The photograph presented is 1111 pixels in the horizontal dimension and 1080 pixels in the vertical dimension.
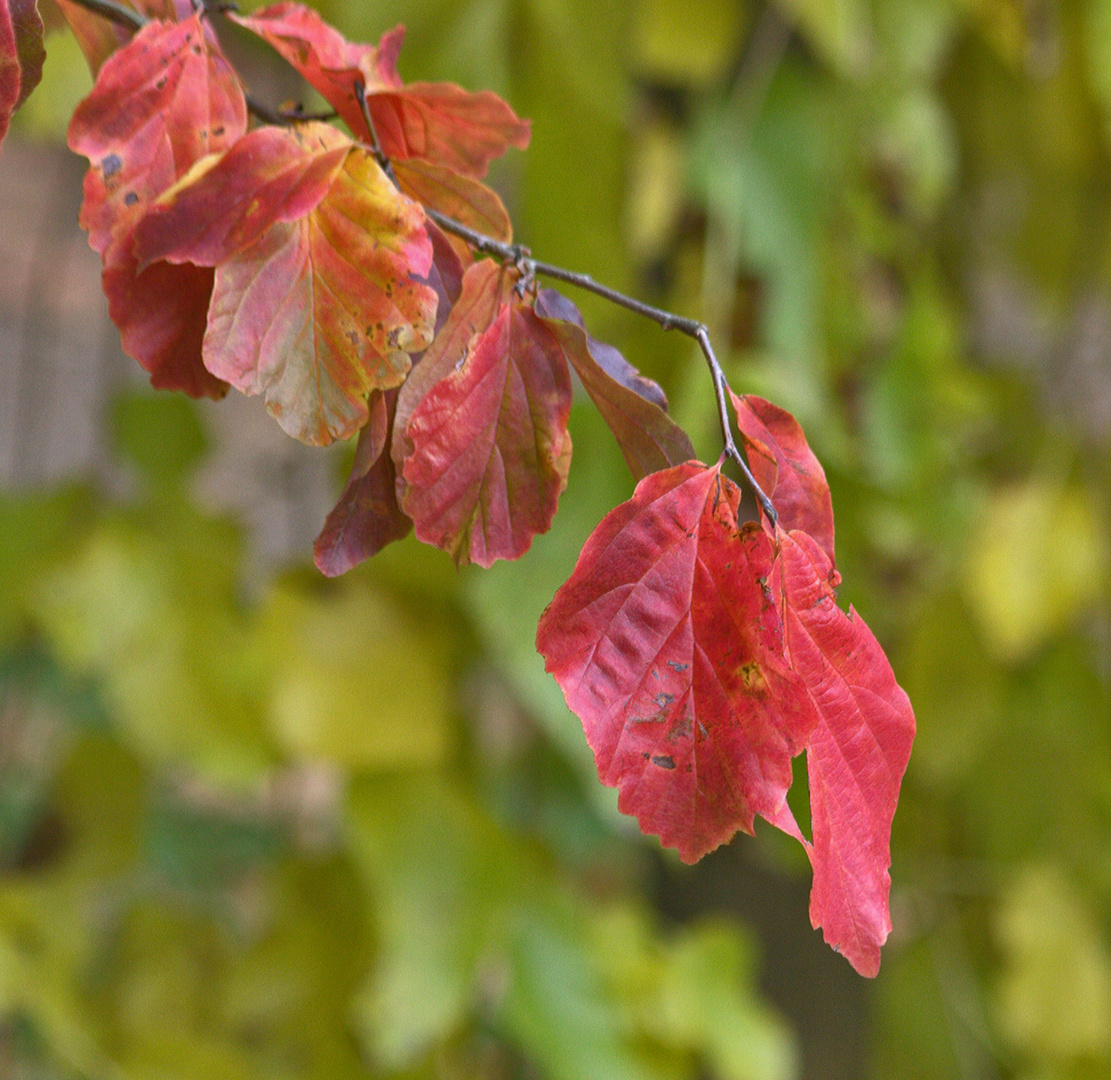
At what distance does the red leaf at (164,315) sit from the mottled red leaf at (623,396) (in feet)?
0.16

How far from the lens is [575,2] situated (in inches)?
19.6

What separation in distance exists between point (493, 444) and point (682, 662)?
0.04 metres

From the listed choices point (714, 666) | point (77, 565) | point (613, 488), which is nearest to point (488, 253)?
point (714, 666)

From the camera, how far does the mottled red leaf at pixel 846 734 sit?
0.46 feet

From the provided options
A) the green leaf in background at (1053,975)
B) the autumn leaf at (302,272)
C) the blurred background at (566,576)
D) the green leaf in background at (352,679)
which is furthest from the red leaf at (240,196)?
the green leaf in background at (1053,975)

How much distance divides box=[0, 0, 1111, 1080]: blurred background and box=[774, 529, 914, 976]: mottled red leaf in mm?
272

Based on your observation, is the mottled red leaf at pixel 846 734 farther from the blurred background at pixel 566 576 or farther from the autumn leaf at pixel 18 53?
the blurred background at pixel 566 576

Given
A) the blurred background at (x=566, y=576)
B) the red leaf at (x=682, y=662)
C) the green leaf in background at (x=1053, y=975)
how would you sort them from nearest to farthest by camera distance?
the red leaf at (x=682, y=662) < the blurred background at (x=566, y=576) < the green leaf in background at (x=1053, y=975)

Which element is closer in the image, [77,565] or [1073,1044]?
[77,565]

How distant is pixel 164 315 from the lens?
0.16 m

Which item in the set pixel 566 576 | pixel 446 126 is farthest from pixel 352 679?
pixel 446 126

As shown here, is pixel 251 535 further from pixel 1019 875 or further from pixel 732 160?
pixel 1019 875

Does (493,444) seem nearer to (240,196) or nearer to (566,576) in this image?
(240,196)

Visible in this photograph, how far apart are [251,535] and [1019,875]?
511 mm
